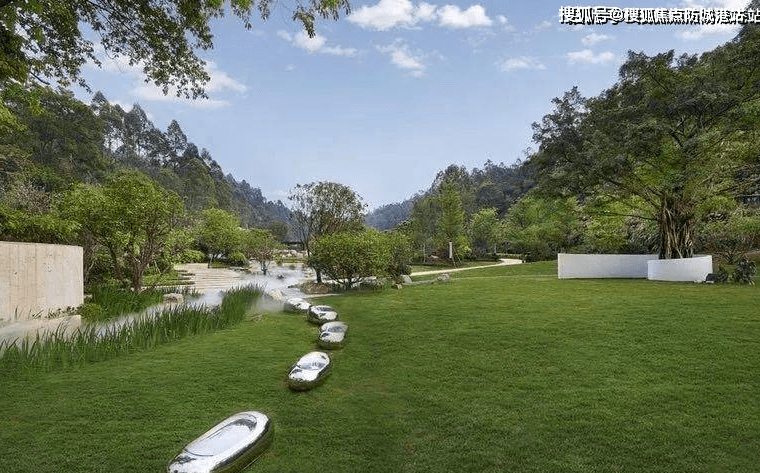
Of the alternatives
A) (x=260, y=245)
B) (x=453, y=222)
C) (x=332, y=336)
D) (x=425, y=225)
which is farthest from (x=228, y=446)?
(x=425, y=225)

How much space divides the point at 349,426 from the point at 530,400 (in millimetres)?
1582

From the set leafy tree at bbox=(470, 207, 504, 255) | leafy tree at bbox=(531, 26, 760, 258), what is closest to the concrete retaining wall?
leafy tree at bbox=(531, 26, 760, 258)

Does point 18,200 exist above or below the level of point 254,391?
above

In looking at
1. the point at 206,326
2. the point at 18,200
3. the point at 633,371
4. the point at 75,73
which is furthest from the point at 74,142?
the point at 633,371

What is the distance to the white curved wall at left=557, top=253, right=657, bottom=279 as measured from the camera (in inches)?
497

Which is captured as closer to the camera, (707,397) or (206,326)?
(707,397)

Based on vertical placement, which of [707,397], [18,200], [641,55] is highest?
[641,55]

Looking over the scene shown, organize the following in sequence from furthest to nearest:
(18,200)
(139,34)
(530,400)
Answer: (18,200)
(139,34)
(530,400)

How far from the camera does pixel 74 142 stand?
3409 centimetres

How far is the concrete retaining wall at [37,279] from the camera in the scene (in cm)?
573

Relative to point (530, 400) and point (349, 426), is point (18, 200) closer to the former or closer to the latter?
point (349, 426)

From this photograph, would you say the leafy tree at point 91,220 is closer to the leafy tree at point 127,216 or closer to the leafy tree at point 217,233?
the leafy tree at point 127,216

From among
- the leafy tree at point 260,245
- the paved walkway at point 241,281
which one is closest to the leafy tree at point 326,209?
the paved walkway at point 241,281

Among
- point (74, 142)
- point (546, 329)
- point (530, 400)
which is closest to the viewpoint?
point (530, 400)
